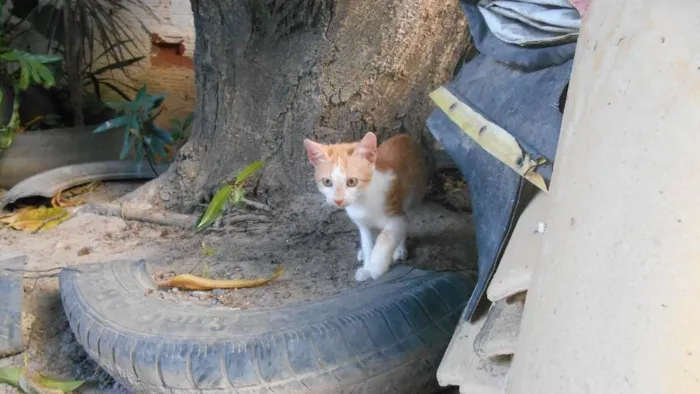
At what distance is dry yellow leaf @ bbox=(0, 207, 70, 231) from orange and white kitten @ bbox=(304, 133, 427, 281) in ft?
3.40

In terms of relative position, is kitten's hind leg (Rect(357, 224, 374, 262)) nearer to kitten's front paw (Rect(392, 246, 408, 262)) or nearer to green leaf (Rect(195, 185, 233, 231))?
kitten's front paw (Rect(392, 246, 408, 262))

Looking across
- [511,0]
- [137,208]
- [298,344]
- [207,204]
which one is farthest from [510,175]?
[137,208]

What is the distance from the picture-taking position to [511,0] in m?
1.07

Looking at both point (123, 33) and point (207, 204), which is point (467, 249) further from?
point (123, 33)

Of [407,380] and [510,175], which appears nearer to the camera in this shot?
[510,175]

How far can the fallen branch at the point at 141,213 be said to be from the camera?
2.05 metres

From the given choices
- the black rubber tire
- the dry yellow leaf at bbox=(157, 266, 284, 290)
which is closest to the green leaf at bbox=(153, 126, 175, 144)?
the dry yellow leaf at bbox=(157, 266, 284, 290)

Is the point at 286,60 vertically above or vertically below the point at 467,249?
above

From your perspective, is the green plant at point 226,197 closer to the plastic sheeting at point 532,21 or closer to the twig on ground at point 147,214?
the twig on ground at point 147,214

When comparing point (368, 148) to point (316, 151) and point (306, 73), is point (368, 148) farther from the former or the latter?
point (306, 73)

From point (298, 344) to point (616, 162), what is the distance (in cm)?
74

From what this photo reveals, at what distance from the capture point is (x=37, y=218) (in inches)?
88.1

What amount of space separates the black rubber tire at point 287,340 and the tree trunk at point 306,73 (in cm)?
58

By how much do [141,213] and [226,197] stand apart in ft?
1.22
